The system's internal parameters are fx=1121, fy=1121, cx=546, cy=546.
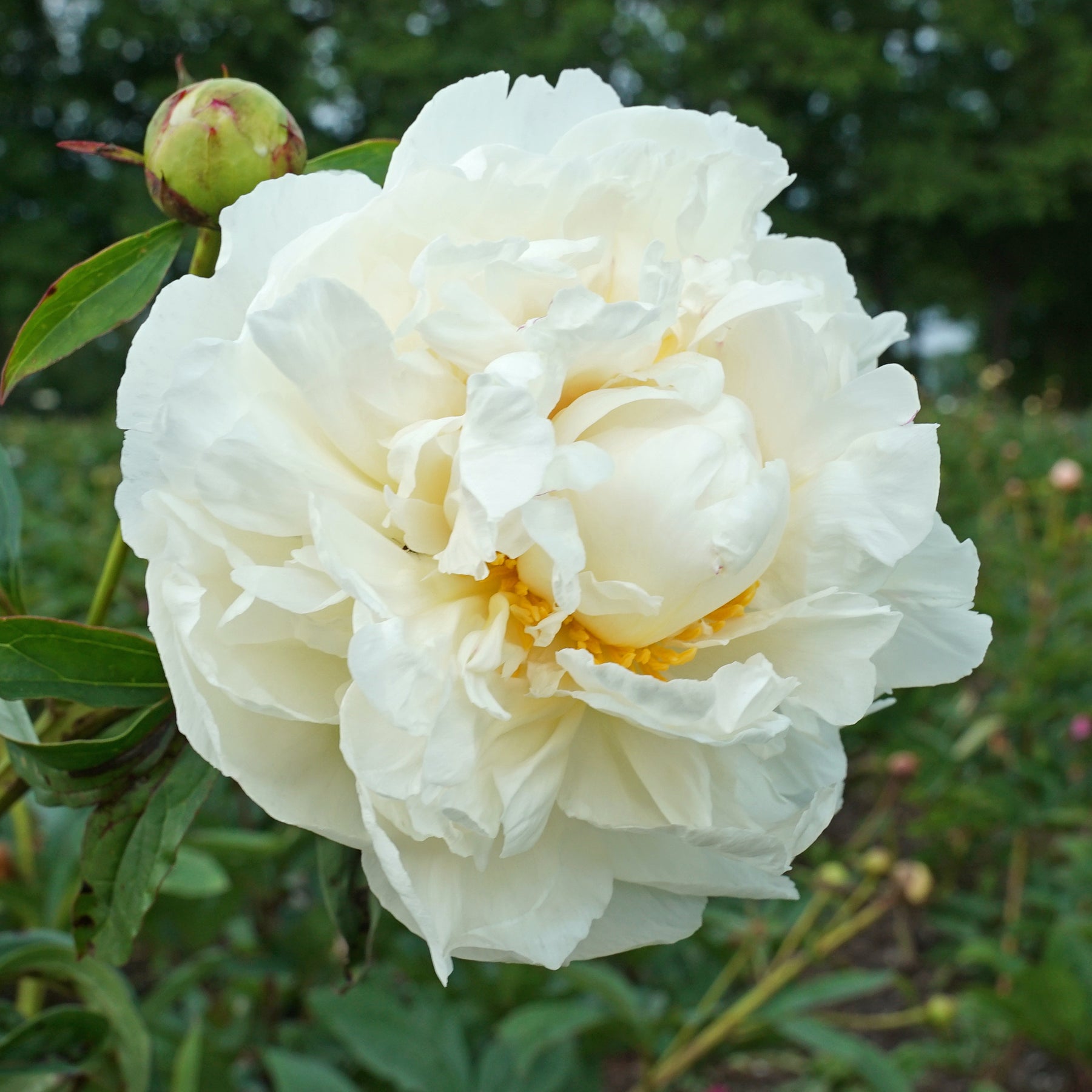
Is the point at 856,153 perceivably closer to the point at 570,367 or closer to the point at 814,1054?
the point at 814,1054

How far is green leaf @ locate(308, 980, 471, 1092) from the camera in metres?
1.21

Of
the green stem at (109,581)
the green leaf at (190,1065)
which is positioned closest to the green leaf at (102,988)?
the green leaf at (190,1065)

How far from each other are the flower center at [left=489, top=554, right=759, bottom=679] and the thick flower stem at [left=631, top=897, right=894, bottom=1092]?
3.42 ft

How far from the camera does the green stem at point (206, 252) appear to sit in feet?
1.83

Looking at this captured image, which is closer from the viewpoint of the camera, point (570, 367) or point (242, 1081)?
point (570, 367)

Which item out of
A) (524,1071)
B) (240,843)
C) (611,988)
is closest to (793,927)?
(611,988)

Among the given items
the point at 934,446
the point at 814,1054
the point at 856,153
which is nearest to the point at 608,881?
the point at 934,446

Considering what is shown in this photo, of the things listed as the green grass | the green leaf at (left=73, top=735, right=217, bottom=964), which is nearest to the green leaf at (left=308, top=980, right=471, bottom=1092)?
the green grass

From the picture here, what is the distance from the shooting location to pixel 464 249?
0.46m

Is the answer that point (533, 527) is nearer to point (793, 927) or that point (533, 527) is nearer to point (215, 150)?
point (215, 150)

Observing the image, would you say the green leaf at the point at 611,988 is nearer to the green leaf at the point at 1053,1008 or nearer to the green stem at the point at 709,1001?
the green stem at the point at 709,1001

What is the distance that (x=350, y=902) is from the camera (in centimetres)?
55

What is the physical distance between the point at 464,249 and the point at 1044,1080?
86.3 inches

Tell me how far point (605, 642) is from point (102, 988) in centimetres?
50
